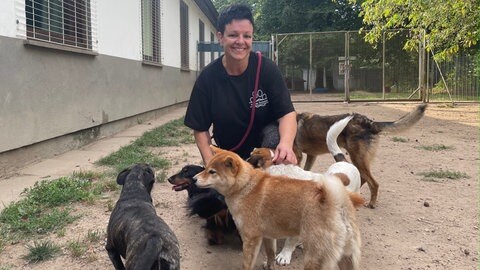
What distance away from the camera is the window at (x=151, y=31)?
36.5 ft

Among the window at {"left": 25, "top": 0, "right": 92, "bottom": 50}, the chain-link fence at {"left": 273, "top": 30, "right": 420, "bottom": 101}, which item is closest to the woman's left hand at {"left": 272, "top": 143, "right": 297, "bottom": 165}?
the window at {"left": 25, "top": 0, "right": 92, "bottom": 50}

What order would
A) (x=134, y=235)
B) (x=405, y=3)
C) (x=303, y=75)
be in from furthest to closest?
(x=303, y=75)
(x=405, y=3)
(x=134, y=235)

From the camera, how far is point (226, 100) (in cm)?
375

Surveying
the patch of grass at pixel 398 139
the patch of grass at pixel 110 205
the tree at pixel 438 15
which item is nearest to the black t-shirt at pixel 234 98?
the patch of grass at pixel 110 205

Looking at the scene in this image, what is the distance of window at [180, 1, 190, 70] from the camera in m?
16.1

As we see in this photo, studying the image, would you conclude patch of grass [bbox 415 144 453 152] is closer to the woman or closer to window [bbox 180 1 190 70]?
the woman

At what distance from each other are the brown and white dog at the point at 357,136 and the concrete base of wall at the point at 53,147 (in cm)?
356

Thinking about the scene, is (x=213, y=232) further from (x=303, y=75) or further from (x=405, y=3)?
(x=303, y=75)

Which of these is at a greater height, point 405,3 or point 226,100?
point 405,3

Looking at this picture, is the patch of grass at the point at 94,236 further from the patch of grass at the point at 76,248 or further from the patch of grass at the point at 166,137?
the patch of grass at the point at 166,137

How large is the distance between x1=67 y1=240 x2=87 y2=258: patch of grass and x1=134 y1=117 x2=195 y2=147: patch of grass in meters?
4.13

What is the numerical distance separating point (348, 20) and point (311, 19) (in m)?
2.69

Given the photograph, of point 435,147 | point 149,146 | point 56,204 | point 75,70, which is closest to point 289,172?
point 56,204

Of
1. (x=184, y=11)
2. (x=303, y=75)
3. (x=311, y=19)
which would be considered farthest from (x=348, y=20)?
(x=184, y=11)
